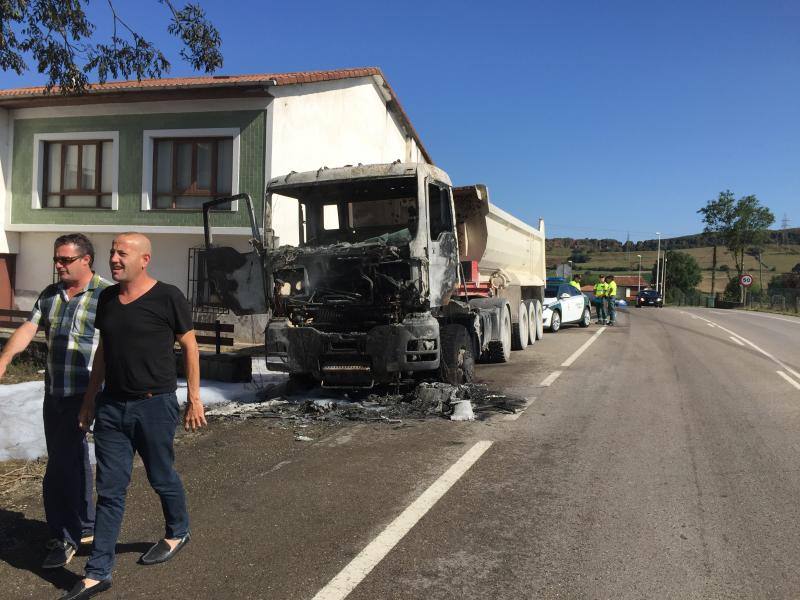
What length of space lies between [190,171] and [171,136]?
0.95m

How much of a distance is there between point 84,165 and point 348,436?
14.1 metres

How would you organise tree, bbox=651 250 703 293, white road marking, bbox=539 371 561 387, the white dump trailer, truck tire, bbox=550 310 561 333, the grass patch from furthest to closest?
tree, bbox=651 250 703 293 < truck tire, bbox=550 310 561 333 < the white dump trailer < white road marking, bbox=539 371 561 387 < the grass patch

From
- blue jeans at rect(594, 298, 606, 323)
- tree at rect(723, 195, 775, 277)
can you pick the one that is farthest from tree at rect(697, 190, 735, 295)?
blue jeans at rect(594, 298, 606, 323)

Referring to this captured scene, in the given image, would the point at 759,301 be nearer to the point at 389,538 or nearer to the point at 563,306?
the point at 563,306

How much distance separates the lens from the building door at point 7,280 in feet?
58.1

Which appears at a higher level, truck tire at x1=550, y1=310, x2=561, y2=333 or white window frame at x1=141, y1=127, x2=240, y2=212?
white window frame at x1=141, y1=127, x2=240, y2=212

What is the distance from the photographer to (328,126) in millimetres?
18328

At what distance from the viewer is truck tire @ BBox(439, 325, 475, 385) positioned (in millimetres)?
8438

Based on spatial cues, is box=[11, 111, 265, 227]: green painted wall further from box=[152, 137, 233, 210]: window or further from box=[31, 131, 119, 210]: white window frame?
box=[152, 137, 233, 210]: window

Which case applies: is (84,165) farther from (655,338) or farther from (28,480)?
(655,338)

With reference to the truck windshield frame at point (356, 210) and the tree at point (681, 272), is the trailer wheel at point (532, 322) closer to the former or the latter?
the truck windshield frame at point (356, 210)

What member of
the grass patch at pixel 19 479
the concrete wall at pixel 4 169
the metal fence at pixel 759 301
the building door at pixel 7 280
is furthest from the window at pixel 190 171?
the metal fence at pixel 759 301

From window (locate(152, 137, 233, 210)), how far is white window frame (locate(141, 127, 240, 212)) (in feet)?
0.37

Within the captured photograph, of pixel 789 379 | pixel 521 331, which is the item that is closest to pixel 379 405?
pixel 521 331
